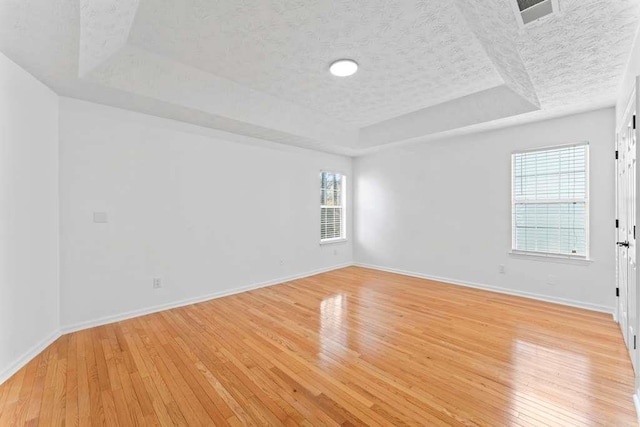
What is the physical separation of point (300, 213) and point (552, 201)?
3.88 m

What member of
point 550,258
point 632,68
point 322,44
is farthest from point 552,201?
point 322,44

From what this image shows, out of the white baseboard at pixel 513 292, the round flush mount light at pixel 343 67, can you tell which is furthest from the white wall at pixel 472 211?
the round flush mount light at pixel 343 67

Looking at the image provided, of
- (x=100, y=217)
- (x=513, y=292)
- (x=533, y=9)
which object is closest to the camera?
(x=533, y=9)

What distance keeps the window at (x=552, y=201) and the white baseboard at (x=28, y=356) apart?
18.7 ft

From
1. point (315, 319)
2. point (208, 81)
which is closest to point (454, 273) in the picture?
point (315, 319)

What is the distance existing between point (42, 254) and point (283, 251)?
3.12m

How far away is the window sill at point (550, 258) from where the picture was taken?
358 cm

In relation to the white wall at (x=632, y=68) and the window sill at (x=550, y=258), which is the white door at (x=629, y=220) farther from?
the window sill at (x=550, y=258)

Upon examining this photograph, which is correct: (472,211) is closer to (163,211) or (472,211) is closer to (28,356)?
(163,211)

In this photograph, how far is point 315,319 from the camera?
3227 millimetres

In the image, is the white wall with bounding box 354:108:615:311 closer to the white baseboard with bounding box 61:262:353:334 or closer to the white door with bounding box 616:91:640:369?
the white door with bounding box 616:91:640:369

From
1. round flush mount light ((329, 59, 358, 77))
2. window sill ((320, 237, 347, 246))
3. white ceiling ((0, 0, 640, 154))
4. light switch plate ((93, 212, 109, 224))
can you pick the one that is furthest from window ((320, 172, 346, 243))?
light switch plate ((93, 212, 109, 224))

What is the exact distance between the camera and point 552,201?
12.5 ft

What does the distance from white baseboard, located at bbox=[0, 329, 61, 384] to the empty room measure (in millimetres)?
21
